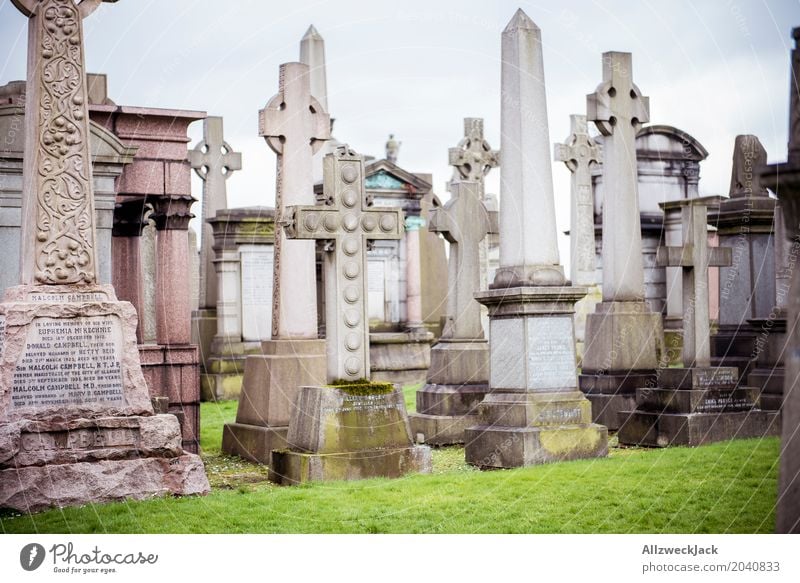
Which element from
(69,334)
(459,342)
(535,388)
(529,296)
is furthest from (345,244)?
(459,342)

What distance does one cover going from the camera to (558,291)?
10.4 meters

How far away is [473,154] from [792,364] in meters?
13.0

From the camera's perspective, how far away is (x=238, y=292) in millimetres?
18641

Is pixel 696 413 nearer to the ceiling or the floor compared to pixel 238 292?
nearer to the floor

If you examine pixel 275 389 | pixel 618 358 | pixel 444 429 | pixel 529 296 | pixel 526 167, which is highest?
pixel 526 167

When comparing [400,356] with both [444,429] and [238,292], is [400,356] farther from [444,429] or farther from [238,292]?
[444,429]

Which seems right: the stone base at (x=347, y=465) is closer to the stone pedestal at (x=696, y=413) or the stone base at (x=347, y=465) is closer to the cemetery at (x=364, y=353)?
the cemetery at (x=364, y=353)

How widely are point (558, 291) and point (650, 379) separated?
288 cm

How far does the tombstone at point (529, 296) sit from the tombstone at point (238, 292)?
809 cm

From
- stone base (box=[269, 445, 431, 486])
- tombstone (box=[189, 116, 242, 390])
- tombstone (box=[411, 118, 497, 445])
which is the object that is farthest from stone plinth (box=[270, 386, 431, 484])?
tombstone (box=[189, 116, 242, 390])

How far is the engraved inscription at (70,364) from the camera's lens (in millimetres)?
8039

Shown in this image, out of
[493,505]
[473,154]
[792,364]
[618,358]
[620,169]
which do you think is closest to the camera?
[792,364]

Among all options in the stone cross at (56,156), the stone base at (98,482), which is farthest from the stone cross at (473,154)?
the stone base at (98,482)

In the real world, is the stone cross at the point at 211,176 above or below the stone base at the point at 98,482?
above
